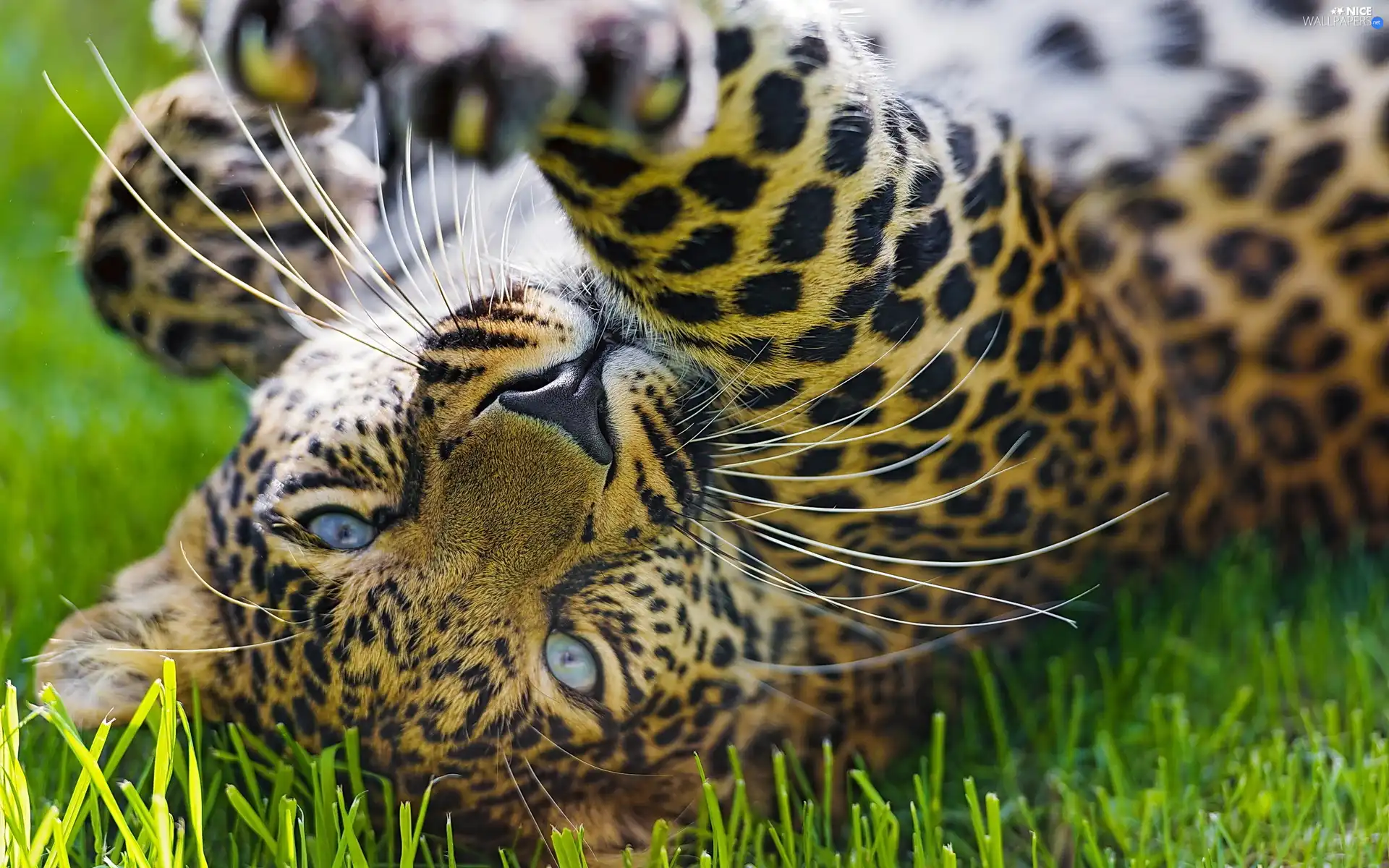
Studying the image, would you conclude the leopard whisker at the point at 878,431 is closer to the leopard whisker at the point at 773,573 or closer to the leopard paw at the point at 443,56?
the leopard whisker at the point at 773,573

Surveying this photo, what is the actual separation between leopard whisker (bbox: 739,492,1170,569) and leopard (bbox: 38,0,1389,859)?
0.02 m

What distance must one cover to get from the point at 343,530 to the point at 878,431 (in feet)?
2.53

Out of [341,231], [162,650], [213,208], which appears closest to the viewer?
[213,208]

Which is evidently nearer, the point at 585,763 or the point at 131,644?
the point at 585,763

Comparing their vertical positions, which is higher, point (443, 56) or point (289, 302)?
point (443, 56)

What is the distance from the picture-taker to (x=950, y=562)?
2.24 m

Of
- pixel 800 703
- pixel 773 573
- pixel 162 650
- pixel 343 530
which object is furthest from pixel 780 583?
pixel 162 650

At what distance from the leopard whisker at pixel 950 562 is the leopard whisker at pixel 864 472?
6cm

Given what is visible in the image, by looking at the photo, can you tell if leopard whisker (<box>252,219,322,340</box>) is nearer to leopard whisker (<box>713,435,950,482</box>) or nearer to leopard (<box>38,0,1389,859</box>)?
leopard (<box>38,0,1389,859</box>)

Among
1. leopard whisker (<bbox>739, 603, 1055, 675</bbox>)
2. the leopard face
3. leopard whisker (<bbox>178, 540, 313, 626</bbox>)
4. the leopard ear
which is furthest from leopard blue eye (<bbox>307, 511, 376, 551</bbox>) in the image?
leopard whisker (<bbox>739, 603, 1055, 675</bbox>)

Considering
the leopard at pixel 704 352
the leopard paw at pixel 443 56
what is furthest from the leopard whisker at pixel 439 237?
the leopard paw at pixel 443 56

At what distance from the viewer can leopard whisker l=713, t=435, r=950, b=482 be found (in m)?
2.01

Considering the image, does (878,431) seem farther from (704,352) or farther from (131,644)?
(131,644)

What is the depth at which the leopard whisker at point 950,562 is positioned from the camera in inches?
76.7
